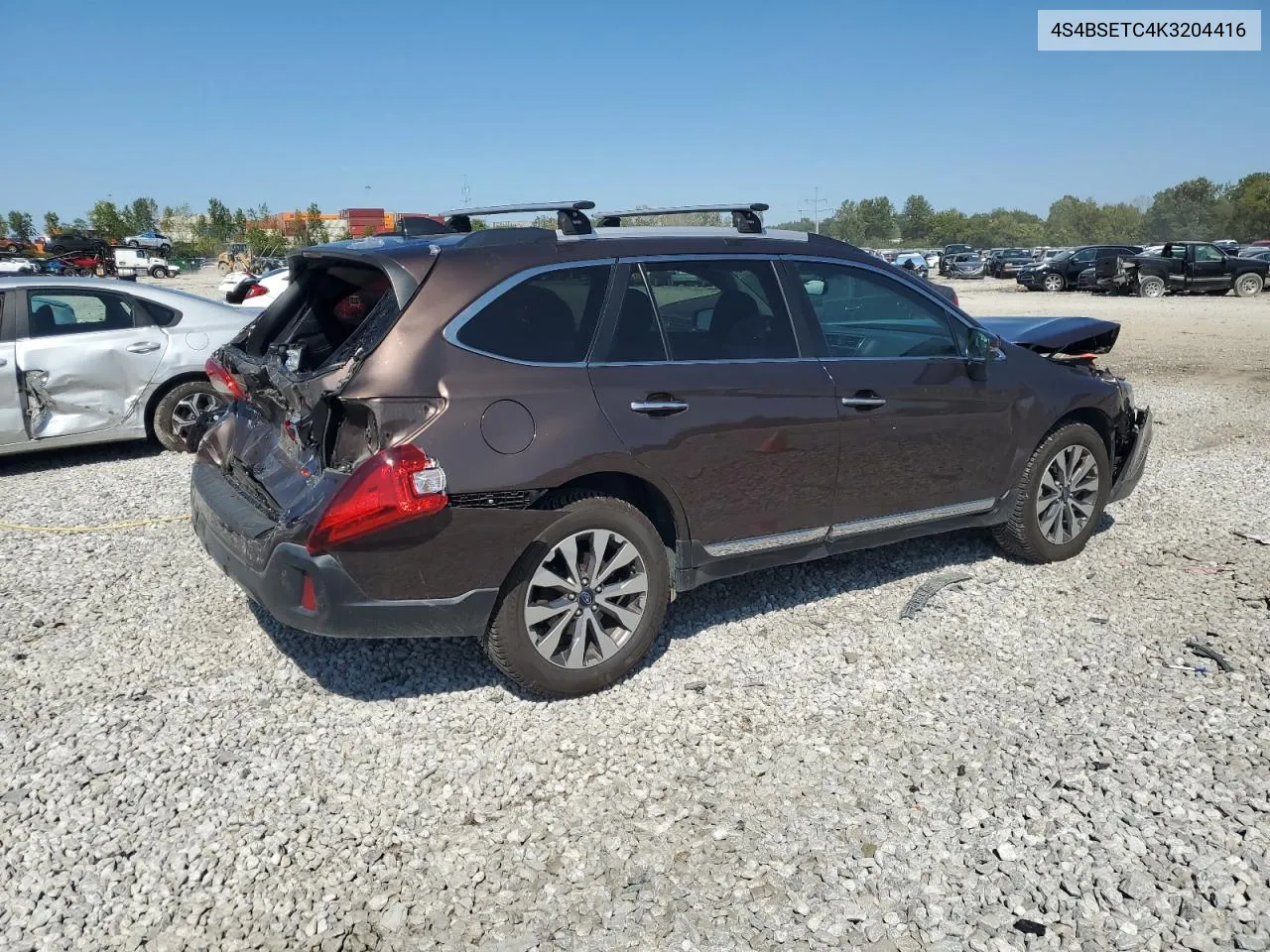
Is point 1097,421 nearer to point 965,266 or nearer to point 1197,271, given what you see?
point 1197,271

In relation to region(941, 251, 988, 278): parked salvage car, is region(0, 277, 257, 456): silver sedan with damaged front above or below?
below

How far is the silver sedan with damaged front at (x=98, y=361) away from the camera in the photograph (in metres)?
7.47

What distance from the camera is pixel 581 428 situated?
369cm

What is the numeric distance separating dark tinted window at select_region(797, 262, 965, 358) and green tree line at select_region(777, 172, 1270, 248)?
109854 mm

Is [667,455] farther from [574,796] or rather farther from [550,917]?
[550,917]

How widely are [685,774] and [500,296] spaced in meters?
1.83

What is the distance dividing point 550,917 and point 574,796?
581 mm

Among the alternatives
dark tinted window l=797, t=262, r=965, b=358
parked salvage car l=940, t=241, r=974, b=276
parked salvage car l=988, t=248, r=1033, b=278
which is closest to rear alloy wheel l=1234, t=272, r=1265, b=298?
parked salvage car l=988, t=248, r=1033, b=278

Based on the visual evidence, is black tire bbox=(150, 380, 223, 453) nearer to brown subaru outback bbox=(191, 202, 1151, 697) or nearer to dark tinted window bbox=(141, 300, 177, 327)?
dark tinted window bbox=(141, 300, 177, 327)

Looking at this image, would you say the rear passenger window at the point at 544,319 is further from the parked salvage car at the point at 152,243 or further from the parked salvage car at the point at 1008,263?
the parked salvage car at the point at 152,243

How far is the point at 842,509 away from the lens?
4477mm

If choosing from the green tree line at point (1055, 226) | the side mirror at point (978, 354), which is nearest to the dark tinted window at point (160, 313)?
the side mirror at point (978, 354)

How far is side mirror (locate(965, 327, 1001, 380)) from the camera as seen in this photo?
4820 mm

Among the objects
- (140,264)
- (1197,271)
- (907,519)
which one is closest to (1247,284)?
(1197,271)
